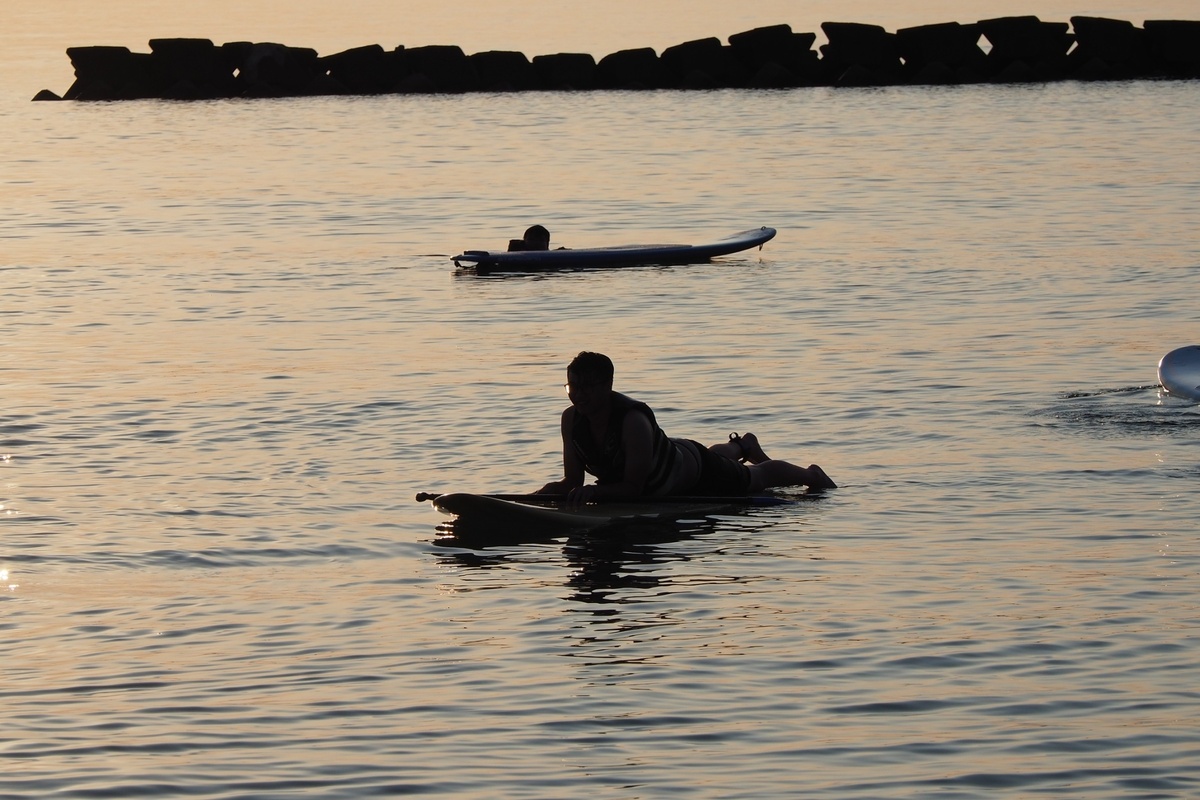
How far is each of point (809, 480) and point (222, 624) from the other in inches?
170

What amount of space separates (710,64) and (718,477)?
51.4 meters

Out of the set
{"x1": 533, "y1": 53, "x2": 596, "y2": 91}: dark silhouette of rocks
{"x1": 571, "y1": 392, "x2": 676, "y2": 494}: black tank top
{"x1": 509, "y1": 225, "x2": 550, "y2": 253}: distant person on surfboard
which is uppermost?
{"x1": 533, "y1": 53, "x2": 596, "y2": 91}: dark silhouette of rocks

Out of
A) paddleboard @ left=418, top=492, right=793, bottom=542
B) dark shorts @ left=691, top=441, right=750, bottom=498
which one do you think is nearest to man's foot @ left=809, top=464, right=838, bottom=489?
dark shorts @ left=691, top=441, right=750, bottom=498

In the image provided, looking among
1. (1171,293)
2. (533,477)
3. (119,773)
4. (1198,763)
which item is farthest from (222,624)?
(1171,293)

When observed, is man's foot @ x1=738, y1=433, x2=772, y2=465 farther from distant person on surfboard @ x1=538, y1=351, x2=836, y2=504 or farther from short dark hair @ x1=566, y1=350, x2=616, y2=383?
short dark hair @ x1=566, y1=350, x2=616, y2=383

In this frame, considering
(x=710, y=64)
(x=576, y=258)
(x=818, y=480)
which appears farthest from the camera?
(x=710, y=64)

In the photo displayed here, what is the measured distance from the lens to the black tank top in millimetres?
11773

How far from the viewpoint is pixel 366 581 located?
1123cm

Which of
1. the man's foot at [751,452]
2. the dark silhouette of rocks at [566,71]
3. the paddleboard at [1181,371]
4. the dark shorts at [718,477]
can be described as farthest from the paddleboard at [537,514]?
the dark silhouette of rocks at [566,71]

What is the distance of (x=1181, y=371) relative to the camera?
52.4ft

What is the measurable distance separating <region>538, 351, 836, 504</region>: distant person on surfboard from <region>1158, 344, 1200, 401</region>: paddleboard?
4.68 meters

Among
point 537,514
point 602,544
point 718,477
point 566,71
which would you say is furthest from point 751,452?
point 566,71

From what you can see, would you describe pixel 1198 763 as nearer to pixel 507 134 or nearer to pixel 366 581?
pixel 366 581

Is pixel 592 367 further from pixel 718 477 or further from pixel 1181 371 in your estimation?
pixel 1181 371
